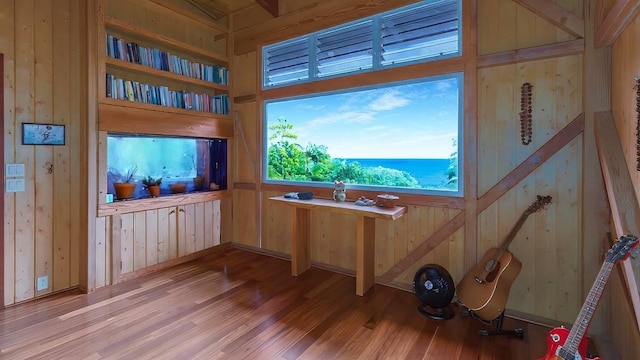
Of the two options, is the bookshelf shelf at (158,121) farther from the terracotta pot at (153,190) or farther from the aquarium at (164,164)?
the terracotta pot at (153,190)

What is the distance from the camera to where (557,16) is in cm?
246

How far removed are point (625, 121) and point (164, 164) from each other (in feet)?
14.6

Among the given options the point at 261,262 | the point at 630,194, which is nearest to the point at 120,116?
the point at 261,262

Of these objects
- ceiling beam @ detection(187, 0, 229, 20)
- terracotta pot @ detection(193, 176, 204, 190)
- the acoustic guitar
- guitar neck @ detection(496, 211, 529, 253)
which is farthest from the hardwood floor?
ceiling beam @ detection(187, 0, 229, 20)

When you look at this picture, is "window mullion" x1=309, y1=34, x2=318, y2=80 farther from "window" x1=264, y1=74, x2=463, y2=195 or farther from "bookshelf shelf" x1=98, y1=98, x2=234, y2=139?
"bookshelf shelf" x1=98, y1=98, x2=234, y2=139

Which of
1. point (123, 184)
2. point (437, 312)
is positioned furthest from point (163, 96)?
point (437, 312)

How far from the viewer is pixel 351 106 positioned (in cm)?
371

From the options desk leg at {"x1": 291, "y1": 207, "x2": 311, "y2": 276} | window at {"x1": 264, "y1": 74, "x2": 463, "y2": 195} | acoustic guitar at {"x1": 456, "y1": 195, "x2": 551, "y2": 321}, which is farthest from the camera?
desk leg at {"x1": 291, "y1": 207, "x2": 311, "y2": 276}

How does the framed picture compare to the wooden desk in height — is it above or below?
above

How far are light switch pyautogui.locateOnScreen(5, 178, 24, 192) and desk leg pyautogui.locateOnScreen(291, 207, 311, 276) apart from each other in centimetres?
257

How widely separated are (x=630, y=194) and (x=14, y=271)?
4.72 m

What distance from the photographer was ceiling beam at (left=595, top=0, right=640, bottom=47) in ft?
5.34

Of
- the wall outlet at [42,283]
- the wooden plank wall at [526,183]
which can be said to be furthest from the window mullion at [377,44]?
the wall outlet at [42,283]

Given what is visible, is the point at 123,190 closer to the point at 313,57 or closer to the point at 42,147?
the point at 42,147
